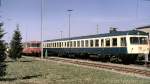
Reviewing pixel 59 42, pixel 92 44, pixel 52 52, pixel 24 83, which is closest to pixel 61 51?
pixel 59 42

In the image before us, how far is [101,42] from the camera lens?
38844 millimetres

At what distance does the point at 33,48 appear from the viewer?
65812mm

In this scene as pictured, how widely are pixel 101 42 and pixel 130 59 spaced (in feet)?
16.7

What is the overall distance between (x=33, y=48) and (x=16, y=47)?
58.8 ft

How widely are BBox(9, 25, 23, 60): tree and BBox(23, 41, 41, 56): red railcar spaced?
591 inches

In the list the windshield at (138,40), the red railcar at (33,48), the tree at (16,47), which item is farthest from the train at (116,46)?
the red railcar at (33,48)

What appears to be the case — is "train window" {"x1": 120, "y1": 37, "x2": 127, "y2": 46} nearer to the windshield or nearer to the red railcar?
the windshield

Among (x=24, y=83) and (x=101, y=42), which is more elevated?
(x=101, y=42)

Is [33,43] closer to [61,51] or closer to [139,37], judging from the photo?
[61,51]

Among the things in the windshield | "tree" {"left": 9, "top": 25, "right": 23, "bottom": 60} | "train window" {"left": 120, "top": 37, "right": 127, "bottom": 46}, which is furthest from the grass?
"tree" {"left": 9, "top": 25, "right": 23, "bottom": 60}

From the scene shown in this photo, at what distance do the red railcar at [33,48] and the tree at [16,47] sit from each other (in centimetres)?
1500

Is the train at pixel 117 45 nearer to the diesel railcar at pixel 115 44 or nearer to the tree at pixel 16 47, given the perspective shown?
the diesel railcar at pixel 115 44

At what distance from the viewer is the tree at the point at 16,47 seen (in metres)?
47.4

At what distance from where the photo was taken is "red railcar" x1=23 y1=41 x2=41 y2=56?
210 ft
